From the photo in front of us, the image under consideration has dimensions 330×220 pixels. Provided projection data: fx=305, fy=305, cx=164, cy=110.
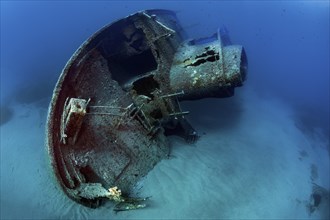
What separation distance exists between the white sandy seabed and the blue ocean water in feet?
0.21

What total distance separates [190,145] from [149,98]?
160cm

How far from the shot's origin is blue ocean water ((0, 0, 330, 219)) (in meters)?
8.78

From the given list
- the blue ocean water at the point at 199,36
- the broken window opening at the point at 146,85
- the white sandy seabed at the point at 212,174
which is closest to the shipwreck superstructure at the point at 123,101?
the broken window opening at the point at 146,85

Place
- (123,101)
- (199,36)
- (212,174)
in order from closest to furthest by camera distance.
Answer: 1. (123,101)
2. (212,174)
3. (199,36)

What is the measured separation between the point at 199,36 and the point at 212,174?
13.5 m

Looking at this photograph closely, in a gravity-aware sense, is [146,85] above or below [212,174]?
above

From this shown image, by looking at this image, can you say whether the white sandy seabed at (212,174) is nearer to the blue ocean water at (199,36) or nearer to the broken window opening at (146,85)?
the blue ocean water at (199,36)

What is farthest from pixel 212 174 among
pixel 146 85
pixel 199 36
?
pixel 199 36

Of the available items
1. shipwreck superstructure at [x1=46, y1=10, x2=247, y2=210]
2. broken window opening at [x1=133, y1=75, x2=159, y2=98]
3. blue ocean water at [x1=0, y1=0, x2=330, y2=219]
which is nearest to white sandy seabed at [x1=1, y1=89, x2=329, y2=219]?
blue ocean water at [x1=0, y1=0, x2=330, y2=219]

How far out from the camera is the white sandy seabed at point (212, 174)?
5.74 meters

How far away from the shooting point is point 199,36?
18.6 m

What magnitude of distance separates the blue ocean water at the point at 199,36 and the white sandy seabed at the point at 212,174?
63 mm

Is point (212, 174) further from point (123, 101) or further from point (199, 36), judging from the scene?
point (199, 36)

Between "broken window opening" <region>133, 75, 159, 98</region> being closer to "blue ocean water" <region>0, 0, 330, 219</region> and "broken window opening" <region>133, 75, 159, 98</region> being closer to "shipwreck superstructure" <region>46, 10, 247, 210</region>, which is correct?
"shipwreck superstructure" <region>46, 10, 247, 210</region>
